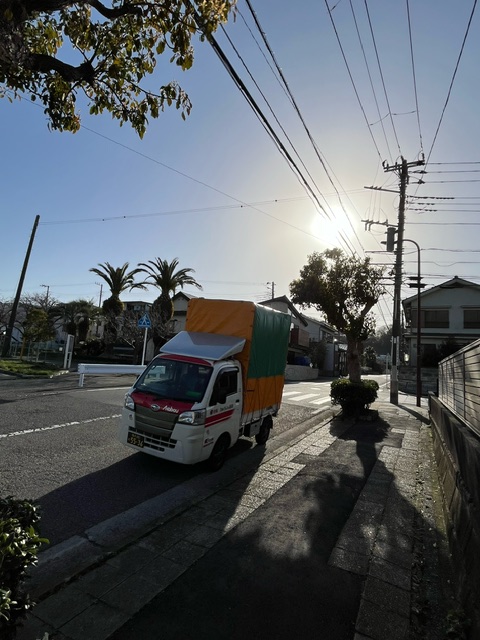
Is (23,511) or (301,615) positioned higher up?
(23,511)

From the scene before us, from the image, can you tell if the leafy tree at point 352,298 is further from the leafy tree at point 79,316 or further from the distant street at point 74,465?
the leafy tree at point 79,316

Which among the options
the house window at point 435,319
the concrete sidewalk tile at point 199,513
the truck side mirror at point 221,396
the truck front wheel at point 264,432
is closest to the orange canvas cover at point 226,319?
the truck side mirror at point 221,396

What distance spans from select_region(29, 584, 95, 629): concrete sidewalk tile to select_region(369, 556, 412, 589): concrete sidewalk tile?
8.78ft

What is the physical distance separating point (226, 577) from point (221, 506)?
1613 mm

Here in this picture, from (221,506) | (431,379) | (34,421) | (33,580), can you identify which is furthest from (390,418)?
(431,379)

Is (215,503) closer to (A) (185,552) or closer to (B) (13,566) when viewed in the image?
(A) (185,552)

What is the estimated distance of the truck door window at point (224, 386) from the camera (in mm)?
6242

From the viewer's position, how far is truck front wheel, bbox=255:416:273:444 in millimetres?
8547

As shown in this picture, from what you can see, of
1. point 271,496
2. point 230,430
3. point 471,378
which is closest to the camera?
point 471,378

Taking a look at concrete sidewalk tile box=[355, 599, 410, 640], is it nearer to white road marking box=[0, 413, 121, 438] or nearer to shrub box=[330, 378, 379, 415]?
white road marking box=[0, 413, 121, 438]

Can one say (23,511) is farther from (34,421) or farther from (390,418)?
(390,418)

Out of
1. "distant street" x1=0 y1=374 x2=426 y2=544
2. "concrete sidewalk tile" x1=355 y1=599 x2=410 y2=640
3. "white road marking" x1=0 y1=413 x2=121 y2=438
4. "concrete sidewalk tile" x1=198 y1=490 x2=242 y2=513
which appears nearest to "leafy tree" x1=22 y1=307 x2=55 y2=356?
→ "distant street" x1=0 y1=374 x2=426 y2=544

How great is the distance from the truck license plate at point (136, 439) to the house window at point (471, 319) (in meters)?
37.4

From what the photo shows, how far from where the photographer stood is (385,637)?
2742 millimetres
